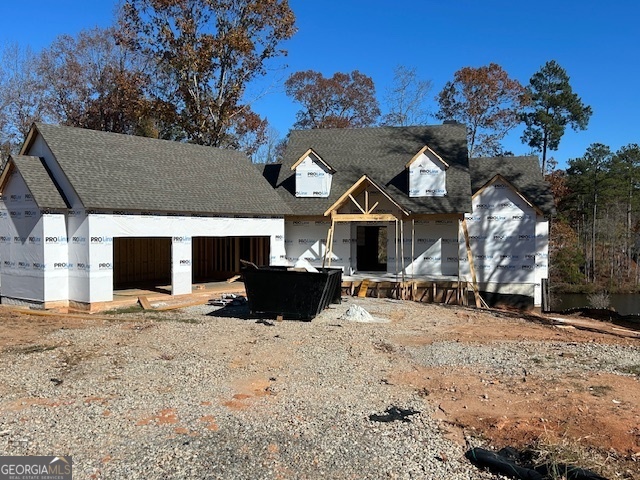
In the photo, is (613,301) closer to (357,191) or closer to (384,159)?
(384,159)

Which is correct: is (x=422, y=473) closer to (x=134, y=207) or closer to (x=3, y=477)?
(x=3, y=477)

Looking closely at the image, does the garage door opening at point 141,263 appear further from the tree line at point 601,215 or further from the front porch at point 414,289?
the tree line at point 601,215

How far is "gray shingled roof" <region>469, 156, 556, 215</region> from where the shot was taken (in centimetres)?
2158

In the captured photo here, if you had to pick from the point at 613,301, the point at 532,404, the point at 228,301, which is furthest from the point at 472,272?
the point at 613,301

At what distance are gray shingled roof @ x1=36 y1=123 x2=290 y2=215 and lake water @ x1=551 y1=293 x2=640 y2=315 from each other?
26.1m

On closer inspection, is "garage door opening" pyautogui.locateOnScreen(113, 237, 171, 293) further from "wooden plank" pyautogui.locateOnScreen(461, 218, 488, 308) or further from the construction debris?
"wooden plank" pyautogui.locateOnScreen(461, 218, 488, 308)

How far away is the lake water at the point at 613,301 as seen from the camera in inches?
1474

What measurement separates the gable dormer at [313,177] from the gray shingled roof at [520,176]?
6563mm

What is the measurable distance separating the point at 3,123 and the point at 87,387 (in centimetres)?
3651

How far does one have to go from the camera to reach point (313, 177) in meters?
21.9

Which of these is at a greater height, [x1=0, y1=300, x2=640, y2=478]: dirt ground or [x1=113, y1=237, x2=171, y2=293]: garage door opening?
[x1=113, y1=237, x2=171, y2=293]: garage door opening

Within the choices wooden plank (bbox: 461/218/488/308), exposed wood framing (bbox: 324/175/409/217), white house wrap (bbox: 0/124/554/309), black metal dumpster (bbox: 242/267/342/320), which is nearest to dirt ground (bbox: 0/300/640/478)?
black metal dumpster (bbox: 242/267/342/320)

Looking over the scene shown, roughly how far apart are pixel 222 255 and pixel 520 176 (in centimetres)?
1443

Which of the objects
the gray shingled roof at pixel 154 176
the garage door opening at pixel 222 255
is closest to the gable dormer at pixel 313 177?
the gray shingled roof at pixel 154 176
